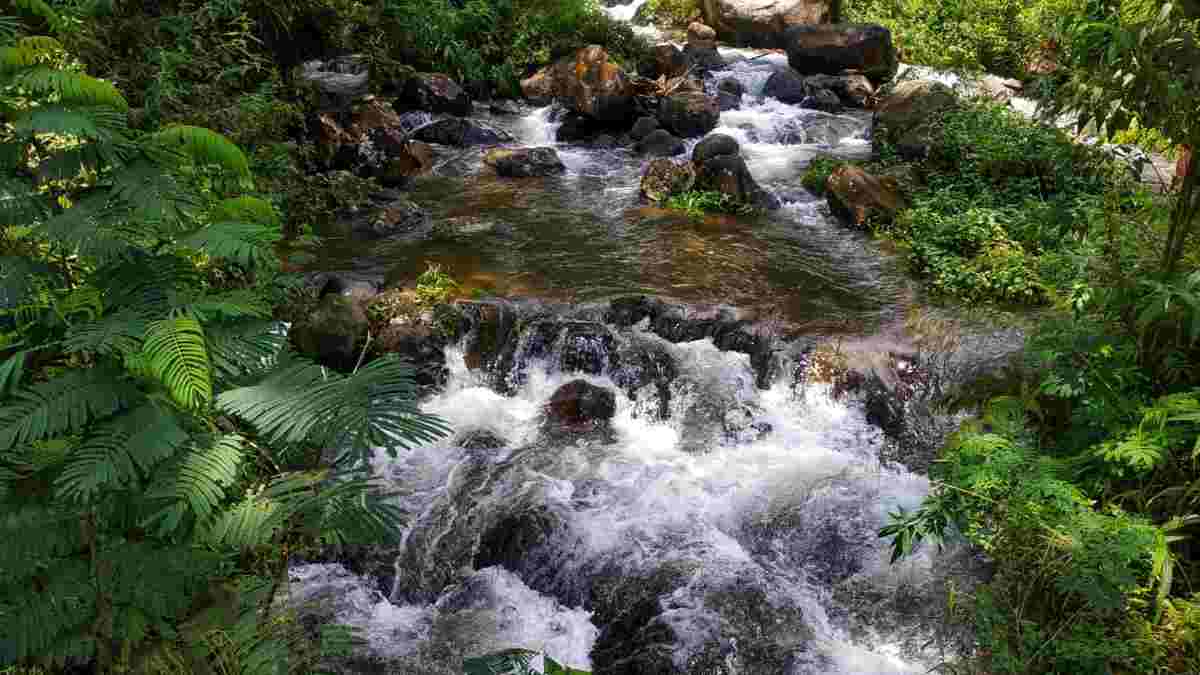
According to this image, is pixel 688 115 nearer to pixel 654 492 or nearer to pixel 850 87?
pixel 850 87

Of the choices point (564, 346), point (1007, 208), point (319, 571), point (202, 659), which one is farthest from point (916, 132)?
point (202, 659)

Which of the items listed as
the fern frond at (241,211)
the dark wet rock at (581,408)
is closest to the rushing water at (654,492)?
the dark wet rock at (581,408)

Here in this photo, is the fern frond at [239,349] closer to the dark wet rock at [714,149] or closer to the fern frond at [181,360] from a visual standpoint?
the fern frond at [181,360]

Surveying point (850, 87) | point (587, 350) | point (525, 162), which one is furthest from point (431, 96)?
point (587, 350)

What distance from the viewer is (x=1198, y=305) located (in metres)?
3.63

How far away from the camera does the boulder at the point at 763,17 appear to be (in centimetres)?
1755

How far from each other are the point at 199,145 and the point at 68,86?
1.12 feet

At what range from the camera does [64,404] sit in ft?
5.74

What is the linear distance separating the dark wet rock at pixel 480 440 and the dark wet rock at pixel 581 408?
53cm

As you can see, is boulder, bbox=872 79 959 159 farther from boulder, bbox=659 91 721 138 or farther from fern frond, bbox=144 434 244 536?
fern frond, bbox=144 434 244 536

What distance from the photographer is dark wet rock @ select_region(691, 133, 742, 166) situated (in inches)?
443

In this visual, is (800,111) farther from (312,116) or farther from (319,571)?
(319,571)

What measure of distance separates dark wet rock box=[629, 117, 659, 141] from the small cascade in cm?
617

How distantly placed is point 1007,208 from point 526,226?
229 inches
